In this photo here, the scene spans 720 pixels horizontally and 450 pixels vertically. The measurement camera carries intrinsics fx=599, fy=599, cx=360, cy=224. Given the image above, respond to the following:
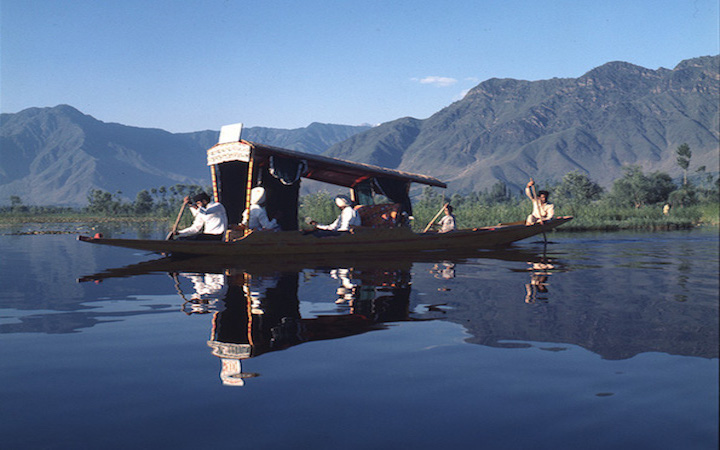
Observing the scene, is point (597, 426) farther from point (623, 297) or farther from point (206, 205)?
point (206, 205)

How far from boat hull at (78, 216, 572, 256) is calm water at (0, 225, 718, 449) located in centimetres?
345

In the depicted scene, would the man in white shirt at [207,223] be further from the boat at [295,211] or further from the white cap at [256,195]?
the white cap at [256,195]

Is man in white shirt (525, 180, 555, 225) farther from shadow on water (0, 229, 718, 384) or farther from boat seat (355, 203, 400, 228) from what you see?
boat seat (355, 203, 400, 228)

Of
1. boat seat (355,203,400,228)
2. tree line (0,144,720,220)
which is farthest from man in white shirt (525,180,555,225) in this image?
tree line (0,144,720,220)

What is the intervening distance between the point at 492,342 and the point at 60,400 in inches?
149

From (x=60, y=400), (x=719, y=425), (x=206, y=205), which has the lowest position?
(x=60, y=400)

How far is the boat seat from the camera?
17.2 metres

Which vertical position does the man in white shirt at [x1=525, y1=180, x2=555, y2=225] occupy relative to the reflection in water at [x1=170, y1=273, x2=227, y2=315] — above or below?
above

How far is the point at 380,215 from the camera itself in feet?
56.6

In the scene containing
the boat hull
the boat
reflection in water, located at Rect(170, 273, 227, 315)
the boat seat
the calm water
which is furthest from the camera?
the boat seat

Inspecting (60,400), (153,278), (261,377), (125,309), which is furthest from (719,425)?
(153,278)

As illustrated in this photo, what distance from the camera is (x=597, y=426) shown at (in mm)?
3602

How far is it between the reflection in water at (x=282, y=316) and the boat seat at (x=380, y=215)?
5805 millimetres

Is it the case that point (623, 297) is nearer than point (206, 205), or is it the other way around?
point (623, 297)
